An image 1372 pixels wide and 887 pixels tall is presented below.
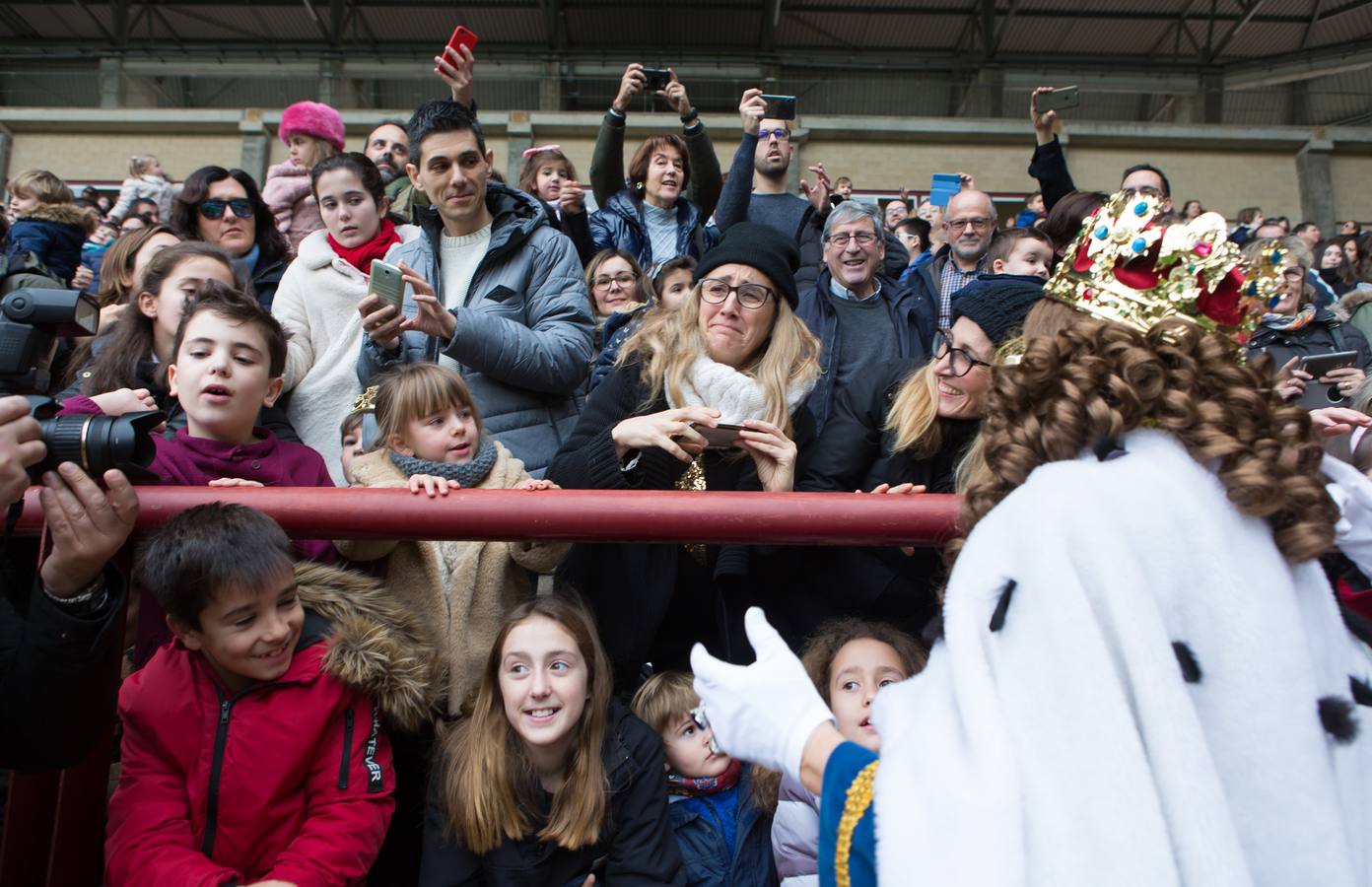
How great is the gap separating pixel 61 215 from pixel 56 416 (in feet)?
17.0

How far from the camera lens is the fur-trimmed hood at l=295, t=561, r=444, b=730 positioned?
245cm

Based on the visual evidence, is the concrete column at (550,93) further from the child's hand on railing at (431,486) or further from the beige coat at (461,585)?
the child's hand on railing at (431,486)

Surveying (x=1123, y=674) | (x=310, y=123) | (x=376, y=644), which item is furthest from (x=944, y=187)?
(x=1123, y=674)

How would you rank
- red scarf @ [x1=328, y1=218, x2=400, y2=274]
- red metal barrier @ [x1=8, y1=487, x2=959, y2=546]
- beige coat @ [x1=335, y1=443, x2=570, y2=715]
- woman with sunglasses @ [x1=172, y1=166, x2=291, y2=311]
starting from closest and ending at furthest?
1. red metal barrier @ [x1=8, y1=487, x2=959, y2=546]
2. beige coat @ [x1=335, y1=443, x2=570, y2=715]
3. red scarf @ [x1=328, y1=218, x2=400, y2=274]
4. woman with sunglasses @ [x1=172, y1=166, x2=291, y2=311]

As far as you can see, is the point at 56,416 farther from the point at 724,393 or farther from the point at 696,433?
the point at 724,393

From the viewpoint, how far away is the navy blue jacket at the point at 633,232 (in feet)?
19.7

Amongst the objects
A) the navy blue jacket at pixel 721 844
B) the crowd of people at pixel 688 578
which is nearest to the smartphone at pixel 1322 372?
the crowd of people at pixel 688 578

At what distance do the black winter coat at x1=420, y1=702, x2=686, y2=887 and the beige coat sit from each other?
0.41m

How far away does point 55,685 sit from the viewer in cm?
204

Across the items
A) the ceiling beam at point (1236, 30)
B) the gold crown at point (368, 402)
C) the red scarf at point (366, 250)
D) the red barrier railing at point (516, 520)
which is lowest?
the red barrier railing at point (516, 520)

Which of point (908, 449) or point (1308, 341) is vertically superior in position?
point (1308, 341)

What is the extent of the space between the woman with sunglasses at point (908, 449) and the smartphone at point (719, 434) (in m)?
0.42

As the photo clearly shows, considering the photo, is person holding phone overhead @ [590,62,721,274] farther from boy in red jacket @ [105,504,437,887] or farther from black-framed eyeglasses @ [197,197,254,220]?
boy in red jacket @ [105,504,437,887]

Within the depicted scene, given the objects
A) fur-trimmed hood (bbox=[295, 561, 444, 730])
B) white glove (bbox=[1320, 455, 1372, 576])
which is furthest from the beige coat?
white glove (bbox=[1320, 455, 1372, 576])
